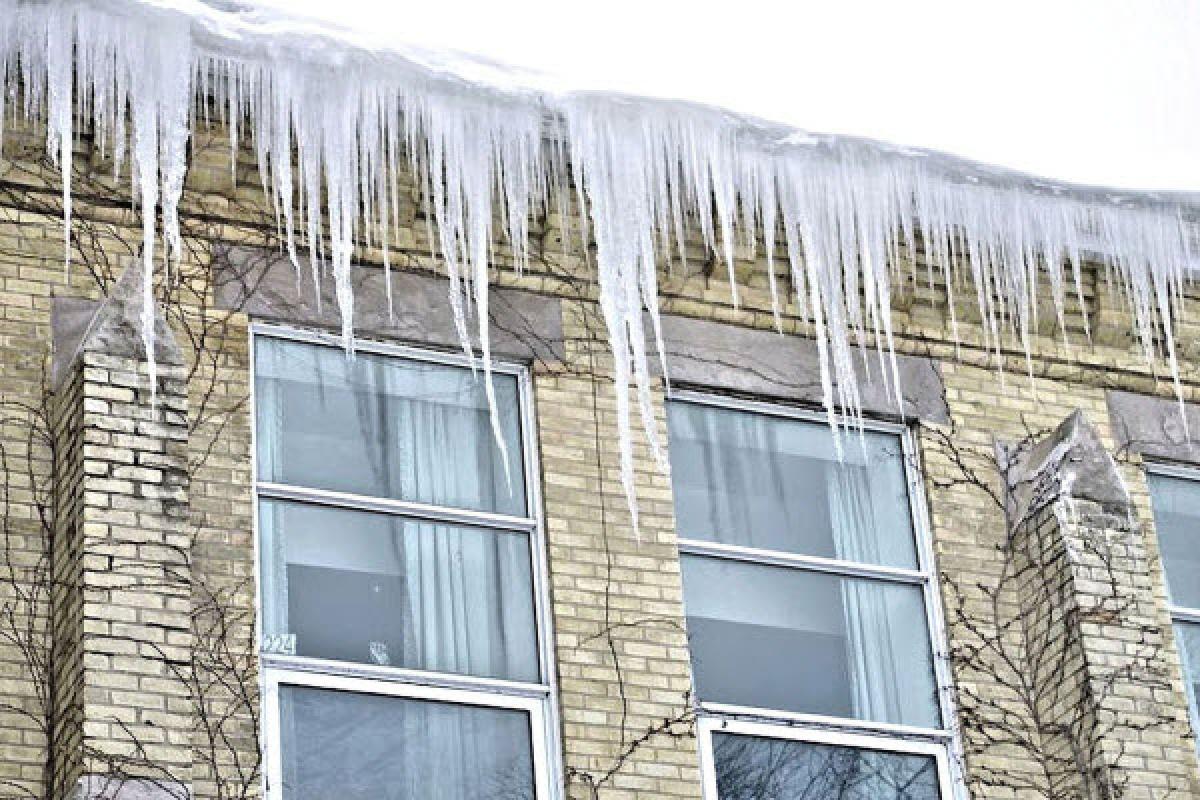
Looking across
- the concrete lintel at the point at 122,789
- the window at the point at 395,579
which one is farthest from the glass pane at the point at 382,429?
the concrete lintel at the point at 122,789

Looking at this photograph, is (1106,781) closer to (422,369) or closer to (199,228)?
(422,369)

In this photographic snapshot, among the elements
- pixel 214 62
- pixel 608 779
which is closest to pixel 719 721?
pixel 608 779

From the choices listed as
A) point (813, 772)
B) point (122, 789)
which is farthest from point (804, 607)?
point (122, 789)

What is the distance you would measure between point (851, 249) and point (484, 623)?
3.01 m

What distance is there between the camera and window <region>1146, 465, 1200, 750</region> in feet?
54.6

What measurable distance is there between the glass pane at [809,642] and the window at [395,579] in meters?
0.93

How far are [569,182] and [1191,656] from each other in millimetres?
4049

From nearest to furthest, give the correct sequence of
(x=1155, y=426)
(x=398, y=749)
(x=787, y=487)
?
(x=398, y=749), (x=787, y=487), (x=1155, y=426)

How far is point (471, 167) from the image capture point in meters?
15.7

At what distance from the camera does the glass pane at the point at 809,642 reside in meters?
15.5

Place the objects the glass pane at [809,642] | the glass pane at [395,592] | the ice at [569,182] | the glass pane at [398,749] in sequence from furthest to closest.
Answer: the glass pane at [809,642]
the ice at [569,182]
the glass pane at [395,592]
the glass pane at [398,749]

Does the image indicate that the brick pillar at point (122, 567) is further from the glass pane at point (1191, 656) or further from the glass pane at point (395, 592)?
the glass pane at point (1191, 656)

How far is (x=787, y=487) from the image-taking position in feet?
53.0

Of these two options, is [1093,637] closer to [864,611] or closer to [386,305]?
[864,611]
